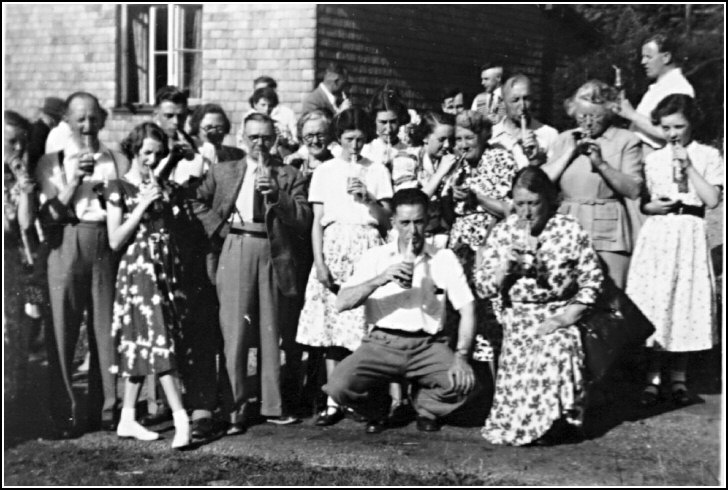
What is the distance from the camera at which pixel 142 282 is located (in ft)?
18.9

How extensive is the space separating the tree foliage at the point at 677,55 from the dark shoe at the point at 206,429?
513cm

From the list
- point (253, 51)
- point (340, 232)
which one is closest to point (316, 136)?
point (340, 232)

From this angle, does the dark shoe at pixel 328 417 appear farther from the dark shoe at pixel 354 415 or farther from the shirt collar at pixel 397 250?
the shirt collar at pixel 397 250

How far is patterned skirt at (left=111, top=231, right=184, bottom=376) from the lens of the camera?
5.75m

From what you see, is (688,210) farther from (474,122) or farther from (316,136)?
(316,136)

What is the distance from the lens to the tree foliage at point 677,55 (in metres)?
10.8

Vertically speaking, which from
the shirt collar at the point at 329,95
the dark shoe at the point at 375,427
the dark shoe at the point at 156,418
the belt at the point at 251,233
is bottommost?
the dark shoe at the point at 156,418

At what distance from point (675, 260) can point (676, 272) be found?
81 mm

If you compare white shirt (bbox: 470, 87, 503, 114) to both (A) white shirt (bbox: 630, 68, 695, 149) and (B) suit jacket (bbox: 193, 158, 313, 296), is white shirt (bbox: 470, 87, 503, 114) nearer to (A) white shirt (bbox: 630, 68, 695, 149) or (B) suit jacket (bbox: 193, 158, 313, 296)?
(A) white shirt (bbox: 630, 68, 695, 149)

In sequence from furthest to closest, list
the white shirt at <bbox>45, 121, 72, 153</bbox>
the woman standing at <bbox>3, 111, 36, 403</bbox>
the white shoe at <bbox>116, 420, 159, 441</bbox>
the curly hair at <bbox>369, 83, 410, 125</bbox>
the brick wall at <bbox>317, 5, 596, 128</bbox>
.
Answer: the brick wall at <bbox>317, 5, 596, 128</bbox>
the curly hair at <bbox>369, 83, 410, 125</bbox>
the white shirt at <bbox>45, 121, 72, 153</bbox>
the white shoe at <bbox>116, 420, 159, 441</bbox>
the woman standing at <bbox>3, 111, 36, 403</bbox>

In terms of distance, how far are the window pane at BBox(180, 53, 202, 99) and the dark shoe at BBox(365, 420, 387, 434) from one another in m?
6.43

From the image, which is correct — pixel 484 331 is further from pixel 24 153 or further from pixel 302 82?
pixel 302 82

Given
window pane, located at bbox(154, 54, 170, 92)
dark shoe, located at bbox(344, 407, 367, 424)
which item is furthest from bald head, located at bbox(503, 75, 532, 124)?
window pane, located at bbox(154, 54, 170, 92)

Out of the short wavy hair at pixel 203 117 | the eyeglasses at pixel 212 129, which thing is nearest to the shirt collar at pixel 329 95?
the short wavy hair at pixel 203 117
